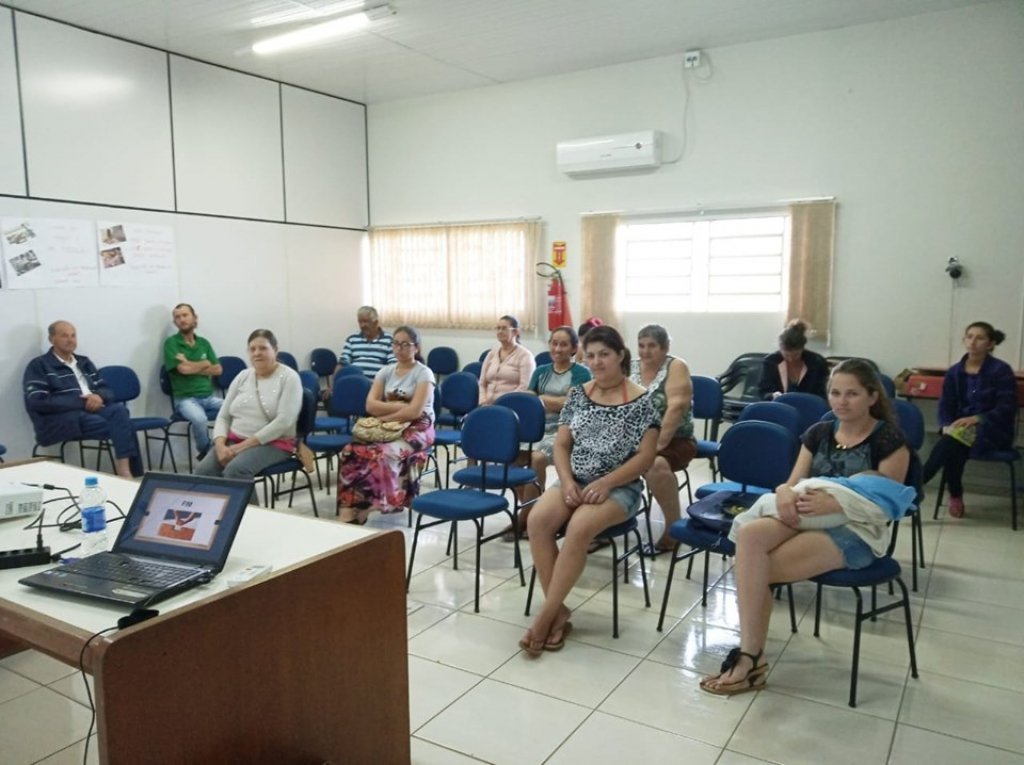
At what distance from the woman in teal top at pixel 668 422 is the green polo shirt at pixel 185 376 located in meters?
4.01

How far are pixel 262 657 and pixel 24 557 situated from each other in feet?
2.45

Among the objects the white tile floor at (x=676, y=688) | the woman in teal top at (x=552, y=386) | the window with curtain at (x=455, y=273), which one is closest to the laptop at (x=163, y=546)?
the white tile floor at (x=676, y=688)

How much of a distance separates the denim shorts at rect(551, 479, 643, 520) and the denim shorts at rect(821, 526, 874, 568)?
0.83 meters

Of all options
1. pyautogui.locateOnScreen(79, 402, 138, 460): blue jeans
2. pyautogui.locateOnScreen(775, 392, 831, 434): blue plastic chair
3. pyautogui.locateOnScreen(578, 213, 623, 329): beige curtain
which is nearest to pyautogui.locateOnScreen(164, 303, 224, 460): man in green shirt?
pyautogui.locateOnScreen(79, 402, 138, 460): blue jeans

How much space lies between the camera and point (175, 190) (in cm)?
642

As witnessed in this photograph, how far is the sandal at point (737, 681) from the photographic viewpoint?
268 centimetres

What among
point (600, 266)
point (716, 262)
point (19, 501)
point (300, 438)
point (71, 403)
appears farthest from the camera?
point (600, 266)

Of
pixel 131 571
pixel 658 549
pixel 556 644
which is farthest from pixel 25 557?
pixel 658 549

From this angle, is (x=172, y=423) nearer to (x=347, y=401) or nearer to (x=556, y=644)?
(x=347, y=401)

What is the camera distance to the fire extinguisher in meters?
7.20

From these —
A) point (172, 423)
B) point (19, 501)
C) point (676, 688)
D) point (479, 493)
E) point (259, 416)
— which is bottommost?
point (676, 688)

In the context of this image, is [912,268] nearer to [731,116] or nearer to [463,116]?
[731,116]

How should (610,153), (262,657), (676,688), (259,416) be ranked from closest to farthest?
1. (262,657)
2. (676,688)
3. (259,416)
4. (610,153)

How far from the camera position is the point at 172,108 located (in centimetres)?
636
